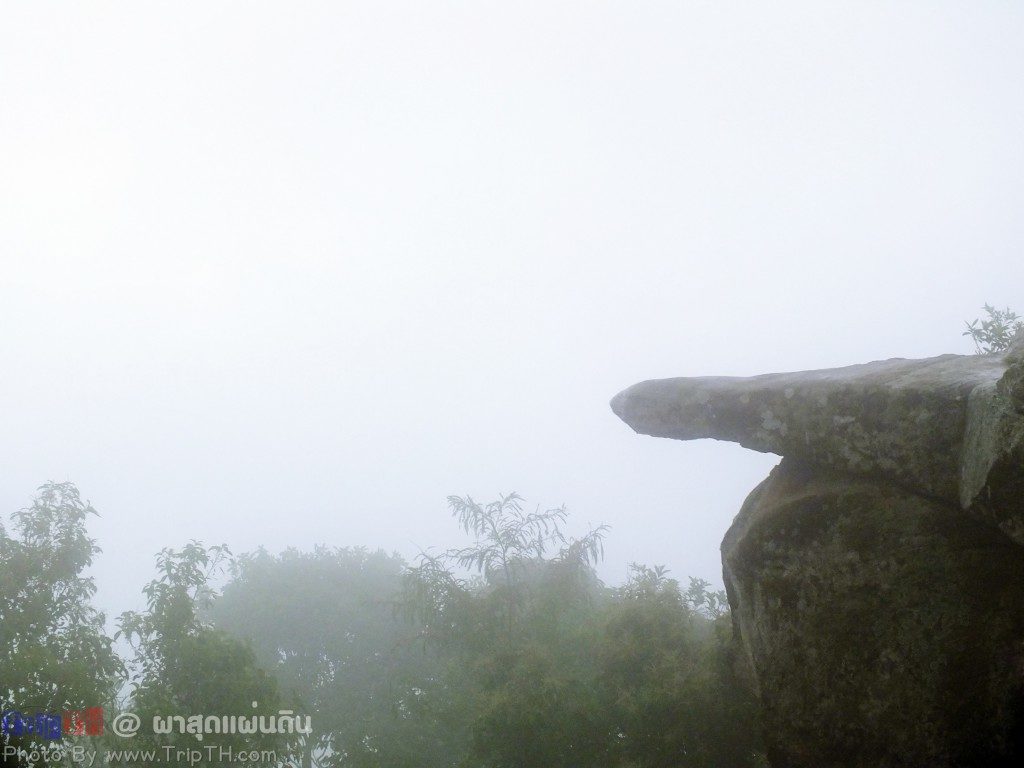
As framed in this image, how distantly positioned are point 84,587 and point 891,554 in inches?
535

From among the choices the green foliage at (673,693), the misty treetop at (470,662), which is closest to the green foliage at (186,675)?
the misty treetop at (470,662)

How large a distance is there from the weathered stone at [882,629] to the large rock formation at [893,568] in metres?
0.01

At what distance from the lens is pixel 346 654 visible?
64.6ft

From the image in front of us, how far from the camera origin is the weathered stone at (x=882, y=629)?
18.7 feet

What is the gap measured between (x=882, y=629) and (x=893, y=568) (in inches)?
23.9

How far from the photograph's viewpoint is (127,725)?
9500 mm

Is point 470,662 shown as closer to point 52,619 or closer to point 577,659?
point 577,659

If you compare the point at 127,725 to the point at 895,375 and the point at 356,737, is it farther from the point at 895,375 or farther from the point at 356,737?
the point at 895,375

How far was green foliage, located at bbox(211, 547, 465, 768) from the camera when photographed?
14469 millimetres

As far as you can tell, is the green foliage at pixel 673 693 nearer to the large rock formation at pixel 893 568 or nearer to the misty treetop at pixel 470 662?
the misty treetop at pixel 470 662

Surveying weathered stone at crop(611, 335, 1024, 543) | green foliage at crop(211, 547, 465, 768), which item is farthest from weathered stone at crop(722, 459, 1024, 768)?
green foliage at crop(211, 547, 465, 768)

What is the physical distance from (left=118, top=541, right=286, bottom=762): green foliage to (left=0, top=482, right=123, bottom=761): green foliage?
2.16ft

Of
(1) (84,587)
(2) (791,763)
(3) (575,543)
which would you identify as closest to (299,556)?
(1) (84,587)

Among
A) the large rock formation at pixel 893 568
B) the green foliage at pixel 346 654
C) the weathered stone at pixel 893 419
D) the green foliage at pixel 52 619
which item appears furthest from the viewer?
the green foliage at pixel 346 654
